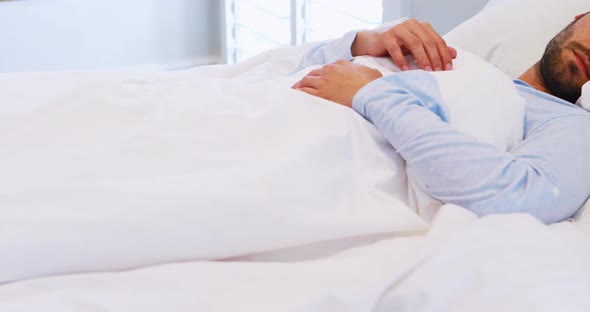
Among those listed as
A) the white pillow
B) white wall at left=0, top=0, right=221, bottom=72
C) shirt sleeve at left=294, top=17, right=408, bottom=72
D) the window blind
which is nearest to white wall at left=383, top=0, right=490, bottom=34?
the window blind

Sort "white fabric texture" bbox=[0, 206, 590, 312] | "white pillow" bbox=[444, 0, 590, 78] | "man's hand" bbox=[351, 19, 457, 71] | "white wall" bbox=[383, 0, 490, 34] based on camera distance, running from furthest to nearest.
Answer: "white wall" bbox=[383, 0, 490, 34]
"white pillow" bbox=[444, 0, 590, 78]
"man's hand" bbox=[351, 19, 457, 71]
"white fabric texture" bbox=[0, 206, 590, 312]

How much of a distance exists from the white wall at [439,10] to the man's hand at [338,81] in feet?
3.71

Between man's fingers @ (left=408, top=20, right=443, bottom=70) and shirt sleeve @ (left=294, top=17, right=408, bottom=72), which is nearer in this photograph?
man's fingers @ (left=408, top=20, right=443, bottom=70)

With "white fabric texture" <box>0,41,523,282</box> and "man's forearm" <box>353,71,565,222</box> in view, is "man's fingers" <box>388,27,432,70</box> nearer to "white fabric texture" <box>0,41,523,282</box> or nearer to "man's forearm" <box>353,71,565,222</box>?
"white fabric texture" <box>0,41,523,282</box>

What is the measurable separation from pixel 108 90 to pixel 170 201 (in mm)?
363

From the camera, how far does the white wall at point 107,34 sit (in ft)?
9.91

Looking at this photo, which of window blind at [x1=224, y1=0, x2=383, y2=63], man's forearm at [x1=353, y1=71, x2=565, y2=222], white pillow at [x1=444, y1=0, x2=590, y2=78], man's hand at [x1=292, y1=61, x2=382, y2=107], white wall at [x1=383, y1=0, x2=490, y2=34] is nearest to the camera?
man's forearm at [x1=353, y1=71, x2=565, y2=222]

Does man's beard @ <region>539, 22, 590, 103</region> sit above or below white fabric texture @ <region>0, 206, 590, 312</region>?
above

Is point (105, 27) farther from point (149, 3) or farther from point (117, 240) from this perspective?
point (117, 240)

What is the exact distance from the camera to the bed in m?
0.81

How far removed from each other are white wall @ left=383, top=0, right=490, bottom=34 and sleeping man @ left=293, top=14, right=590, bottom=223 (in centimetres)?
95

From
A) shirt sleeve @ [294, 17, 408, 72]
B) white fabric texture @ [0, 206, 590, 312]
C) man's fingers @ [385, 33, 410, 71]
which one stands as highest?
man's fingers @ [385, 33, 410, 71]

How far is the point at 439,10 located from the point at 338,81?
4.12 ft

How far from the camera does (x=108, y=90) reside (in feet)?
3.82
